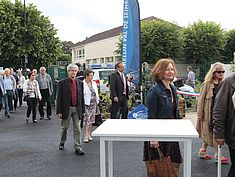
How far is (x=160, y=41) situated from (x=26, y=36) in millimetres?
11691

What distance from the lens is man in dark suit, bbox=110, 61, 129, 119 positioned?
852cm

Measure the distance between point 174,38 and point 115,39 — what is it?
18461mm

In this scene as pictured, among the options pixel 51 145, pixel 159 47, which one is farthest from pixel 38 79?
pixel 159 47

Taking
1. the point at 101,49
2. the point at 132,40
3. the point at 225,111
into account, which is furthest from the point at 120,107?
the point at 101,49

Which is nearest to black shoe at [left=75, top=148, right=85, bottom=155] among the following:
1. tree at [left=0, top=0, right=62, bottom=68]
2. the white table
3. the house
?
the white table

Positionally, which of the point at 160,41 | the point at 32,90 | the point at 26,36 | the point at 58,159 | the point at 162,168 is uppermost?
the point at 26,36

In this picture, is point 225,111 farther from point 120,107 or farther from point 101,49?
point 101,49

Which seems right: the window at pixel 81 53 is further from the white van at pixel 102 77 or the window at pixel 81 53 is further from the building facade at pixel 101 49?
the white van at pixel 102 77

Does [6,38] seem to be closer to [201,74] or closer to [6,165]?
[201,74]

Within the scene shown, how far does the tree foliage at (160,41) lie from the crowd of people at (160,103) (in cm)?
1950

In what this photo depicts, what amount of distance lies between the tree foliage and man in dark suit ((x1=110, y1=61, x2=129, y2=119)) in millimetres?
21615

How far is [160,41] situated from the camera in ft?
98.7

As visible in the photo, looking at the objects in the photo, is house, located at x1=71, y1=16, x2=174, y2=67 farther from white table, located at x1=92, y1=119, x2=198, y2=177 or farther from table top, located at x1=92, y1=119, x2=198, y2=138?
white table, located at x1=92, y1=119, x2=198, y2=177

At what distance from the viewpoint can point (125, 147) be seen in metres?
7.27
